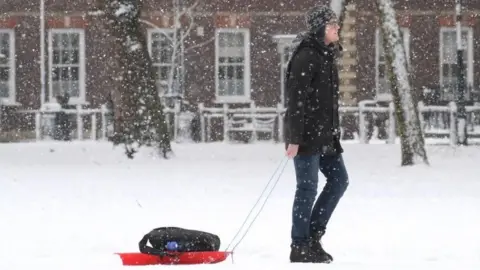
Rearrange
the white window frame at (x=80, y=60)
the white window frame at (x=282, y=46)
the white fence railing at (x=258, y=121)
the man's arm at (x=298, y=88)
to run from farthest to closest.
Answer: the white window frame at (x=80, y=60), the white window frame at (x=282, y=46), the white fence railing at (x=258, y=121), the man's arm at (x=298, y=88)

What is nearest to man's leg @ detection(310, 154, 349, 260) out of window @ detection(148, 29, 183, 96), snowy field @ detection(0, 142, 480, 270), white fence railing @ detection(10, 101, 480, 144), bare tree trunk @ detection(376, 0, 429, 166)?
snowy field @ detection(0, 142, 480, 270)

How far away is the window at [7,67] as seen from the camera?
3056cm

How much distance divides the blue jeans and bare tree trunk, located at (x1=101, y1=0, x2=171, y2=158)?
1031cm

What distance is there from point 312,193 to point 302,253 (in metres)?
0.42

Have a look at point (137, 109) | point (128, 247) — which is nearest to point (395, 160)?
point (137, 109)

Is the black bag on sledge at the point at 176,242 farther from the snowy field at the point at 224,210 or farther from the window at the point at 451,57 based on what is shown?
the window at the point at 451,57

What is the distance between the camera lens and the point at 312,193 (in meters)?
7.24

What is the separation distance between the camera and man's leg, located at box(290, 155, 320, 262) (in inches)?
282

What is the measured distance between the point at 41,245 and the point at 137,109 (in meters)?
9.07

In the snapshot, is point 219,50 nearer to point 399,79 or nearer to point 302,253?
point 399,79

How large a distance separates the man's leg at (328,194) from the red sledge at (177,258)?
25.1 inches

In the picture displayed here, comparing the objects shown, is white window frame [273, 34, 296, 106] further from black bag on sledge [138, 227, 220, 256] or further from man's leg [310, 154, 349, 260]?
black bag on sledge [138, 227, 220, 256]


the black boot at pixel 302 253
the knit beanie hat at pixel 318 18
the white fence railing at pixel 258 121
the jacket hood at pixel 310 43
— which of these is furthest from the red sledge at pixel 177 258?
the white fence railing at pixel 258 121

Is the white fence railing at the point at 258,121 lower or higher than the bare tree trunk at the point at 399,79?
lower
